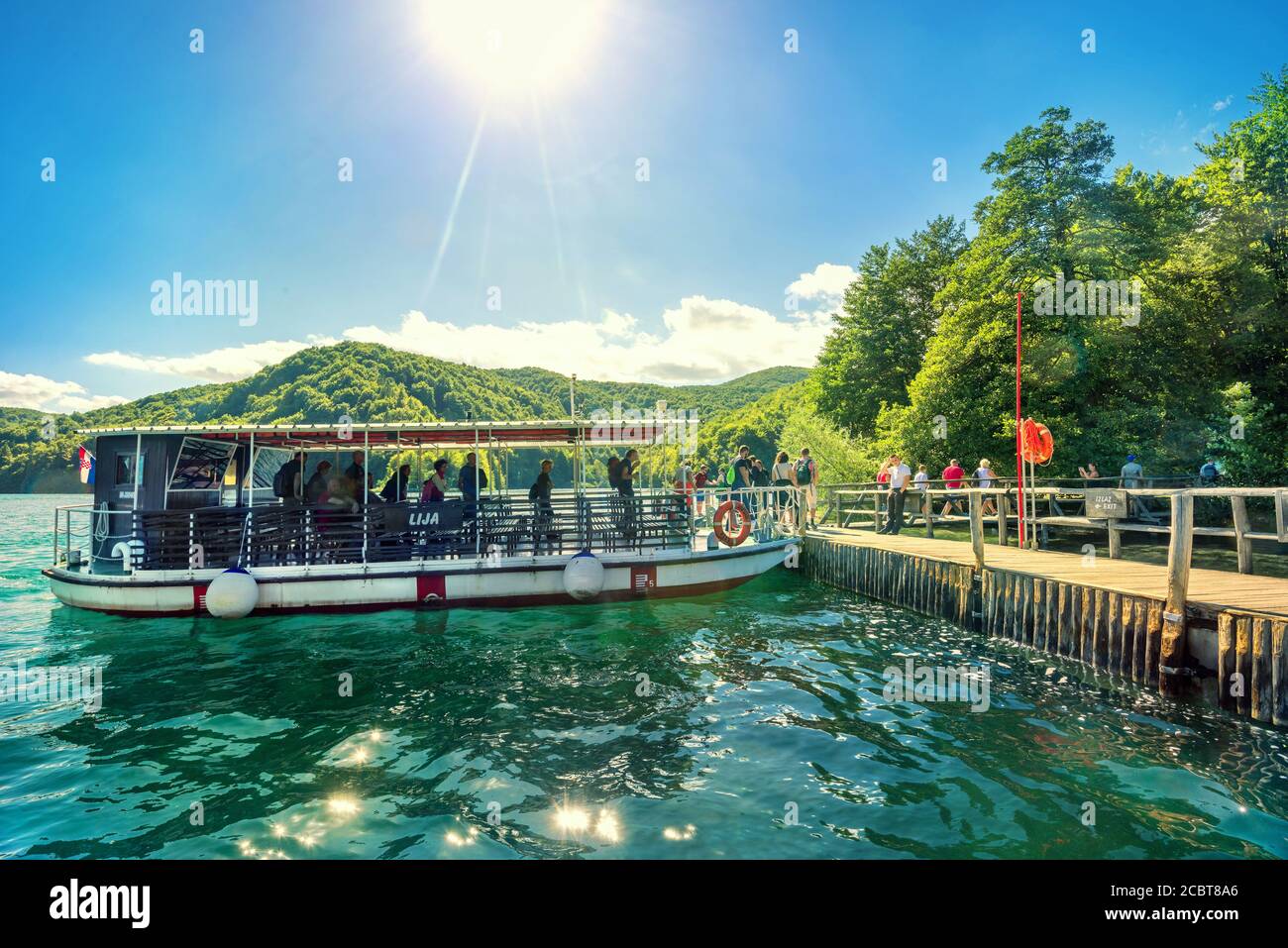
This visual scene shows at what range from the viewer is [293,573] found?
12078 mm

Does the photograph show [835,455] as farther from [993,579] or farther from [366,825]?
[366,825]

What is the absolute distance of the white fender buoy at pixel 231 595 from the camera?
37.7 feet

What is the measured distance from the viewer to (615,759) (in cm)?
620

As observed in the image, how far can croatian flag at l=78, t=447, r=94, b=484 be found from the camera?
13.5m

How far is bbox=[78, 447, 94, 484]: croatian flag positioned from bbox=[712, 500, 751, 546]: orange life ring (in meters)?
13.0

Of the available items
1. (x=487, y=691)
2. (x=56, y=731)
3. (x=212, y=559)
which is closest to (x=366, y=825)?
(x=487, y=691)

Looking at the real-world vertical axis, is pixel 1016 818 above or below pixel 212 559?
below

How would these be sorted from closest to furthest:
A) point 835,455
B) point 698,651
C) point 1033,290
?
point 698,651 → point 1033,290 → point 835,455

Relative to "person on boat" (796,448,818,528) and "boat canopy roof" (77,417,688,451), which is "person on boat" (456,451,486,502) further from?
"person on boat" (796,448,818,528)

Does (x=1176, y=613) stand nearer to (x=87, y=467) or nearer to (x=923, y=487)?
(x=923, y=487)

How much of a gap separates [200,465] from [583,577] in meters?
8.46

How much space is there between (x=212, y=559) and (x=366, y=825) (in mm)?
9625

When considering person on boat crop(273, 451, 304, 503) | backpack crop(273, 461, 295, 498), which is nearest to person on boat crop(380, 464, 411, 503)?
person on boat crop(273, 451, 304, 503)
